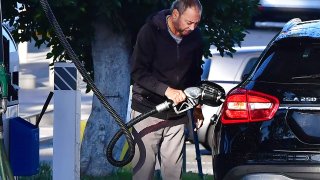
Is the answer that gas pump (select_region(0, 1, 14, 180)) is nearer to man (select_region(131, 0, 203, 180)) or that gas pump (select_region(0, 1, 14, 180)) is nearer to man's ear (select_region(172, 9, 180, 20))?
man (select_region(131, 0, 203, 180))

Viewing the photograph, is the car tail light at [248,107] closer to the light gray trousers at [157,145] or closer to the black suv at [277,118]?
the black suv at [277,118]

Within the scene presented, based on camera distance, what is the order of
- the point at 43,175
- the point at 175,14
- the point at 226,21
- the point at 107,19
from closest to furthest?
the point at 175,14, the point at 107,19, the point at 226,21, the point at 43,175

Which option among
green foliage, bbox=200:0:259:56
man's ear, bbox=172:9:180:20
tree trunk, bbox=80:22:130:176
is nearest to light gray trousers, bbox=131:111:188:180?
man's ear, bbox=172:9:180:20

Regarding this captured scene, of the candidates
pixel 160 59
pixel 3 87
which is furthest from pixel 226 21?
pixel 3 87

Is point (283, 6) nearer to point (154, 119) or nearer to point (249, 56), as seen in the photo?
point (249, 56)

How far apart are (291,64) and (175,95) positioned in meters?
0.82

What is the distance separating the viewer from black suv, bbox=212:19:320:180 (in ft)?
18.7

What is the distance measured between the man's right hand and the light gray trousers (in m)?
0.34

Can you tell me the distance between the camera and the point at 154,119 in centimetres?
662

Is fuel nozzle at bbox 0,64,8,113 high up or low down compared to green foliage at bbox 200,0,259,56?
down

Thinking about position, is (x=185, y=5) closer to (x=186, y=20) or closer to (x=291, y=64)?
(x=186, y=20)

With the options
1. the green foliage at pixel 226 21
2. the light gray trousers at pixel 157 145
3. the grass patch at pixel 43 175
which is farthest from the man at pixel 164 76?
the grass patch at pixel 43 175

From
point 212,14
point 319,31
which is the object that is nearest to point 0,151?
point 319,31

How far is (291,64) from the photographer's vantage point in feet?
19.6
